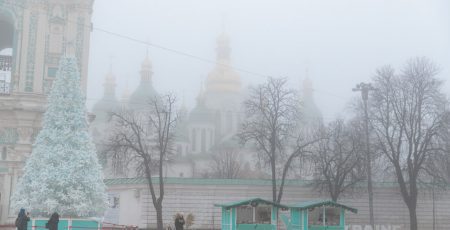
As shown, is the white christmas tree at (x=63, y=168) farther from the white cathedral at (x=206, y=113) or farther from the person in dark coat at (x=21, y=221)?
the white cathedral at (x=206, y=113)

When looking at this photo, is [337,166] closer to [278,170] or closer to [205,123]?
[278,170]

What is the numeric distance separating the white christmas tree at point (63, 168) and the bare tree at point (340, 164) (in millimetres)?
14522

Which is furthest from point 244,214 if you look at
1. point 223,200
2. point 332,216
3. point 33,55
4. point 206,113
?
point 206,113

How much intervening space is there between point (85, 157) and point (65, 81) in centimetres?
334

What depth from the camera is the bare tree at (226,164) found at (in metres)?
69.4

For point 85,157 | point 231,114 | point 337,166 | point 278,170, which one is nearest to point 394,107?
point 337,166

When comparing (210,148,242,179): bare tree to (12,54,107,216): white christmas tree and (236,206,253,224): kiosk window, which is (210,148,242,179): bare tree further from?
(12,54,107,216): white christmas tree

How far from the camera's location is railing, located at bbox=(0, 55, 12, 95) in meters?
35.7

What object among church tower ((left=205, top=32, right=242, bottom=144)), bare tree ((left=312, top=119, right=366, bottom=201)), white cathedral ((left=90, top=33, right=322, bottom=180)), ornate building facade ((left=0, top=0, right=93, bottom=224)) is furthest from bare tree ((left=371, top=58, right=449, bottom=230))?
church tower ((left=205, top=32, right=242, bottom=144))

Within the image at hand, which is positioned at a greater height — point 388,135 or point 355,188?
point 388,135

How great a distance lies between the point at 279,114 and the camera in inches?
1439

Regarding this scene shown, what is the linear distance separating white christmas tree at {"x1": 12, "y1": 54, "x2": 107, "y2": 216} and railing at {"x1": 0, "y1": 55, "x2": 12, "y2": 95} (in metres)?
8.67

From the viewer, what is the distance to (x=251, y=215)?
28.1m

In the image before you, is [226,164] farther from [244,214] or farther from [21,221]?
[21,221]
